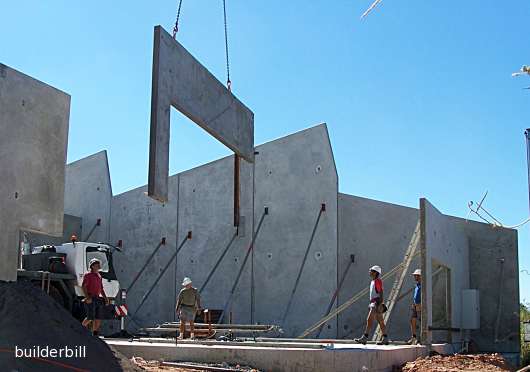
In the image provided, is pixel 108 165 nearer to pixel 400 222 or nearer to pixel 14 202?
pixel 400 222

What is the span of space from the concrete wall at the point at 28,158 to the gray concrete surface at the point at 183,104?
1.34m

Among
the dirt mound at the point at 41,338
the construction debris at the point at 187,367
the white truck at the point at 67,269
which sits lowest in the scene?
the construction debris at the point at 187,367

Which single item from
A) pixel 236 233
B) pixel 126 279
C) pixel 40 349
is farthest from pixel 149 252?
pixel 40 349

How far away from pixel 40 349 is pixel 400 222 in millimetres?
11549

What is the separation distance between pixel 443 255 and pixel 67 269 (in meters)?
7.74

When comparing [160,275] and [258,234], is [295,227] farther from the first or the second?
[160,275]

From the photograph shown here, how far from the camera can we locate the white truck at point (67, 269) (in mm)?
14105

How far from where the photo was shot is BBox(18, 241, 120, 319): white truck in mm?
14105

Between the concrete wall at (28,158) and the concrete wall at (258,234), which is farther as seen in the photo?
the concrete wall at (258,234)

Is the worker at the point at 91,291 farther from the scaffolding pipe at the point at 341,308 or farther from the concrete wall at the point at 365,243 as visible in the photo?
the concrete wall at the point at 365,243

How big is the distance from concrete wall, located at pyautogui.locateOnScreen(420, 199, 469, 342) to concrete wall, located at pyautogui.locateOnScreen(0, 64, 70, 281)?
6.26 metres

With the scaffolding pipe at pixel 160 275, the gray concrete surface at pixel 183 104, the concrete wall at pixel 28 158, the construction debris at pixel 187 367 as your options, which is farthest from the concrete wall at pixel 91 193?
the construction debris at pixel 187 367

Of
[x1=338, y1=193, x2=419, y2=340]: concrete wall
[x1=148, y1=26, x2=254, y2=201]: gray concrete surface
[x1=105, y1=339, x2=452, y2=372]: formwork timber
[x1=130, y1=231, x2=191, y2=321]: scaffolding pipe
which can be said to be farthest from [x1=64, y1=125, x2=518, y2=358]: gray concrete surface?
[x1=105, y1=339, x2=452, y2=372]: formwork timber

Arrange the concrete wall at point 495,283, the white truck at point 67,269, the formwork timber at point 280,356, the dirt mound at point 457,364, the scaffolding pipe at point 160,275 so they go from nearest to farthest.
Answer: the formwork timber at point 280,356
the dirt mound at point 457,364
the white truck at point 67,269
the concrete wall at point 495,283
the scaffolding pipe at point 160,275
